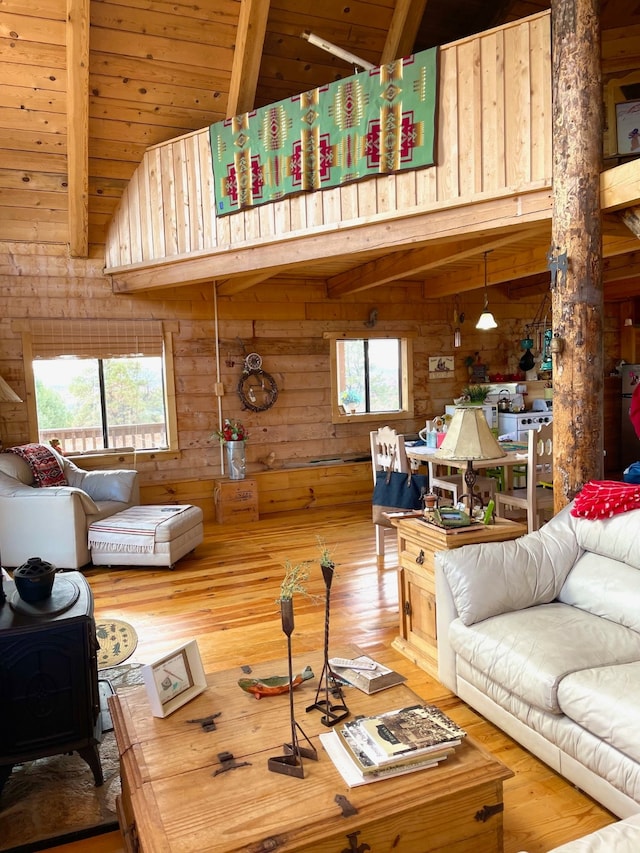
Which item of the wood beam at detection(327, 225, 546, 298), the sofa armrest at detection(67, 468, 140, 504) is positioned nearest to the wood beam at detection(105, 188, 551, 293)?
the wood beam at detection(327, 225, 546, 298)

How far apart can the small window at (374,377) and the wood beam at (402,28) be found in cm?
285

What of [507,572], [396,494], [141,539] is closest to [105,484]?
[141,539]

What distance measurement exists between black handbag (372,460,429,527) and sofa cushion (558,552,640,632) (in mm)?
1775

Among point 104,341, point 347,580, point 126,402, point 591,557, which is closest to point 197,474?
point 126,402

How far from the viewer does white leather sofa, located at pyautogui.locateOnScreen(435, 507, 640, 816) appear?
1.92m

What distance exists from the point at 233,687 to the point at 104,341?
460cm

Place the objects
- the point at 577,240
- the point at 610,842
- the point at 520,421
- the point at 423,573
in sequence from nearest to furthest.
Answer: the point at 610,842 → the point at 423,573 → the point at 577,240 → the point at 520,421

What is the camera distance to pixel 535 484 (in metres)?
4.24

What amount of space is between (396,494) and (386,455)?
428 millimetres

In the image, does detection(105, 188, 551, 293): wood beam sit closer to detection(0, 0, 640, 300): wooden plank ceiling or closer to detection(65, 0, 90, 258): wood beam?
detection(0, 0, 640, 300): wooden plank ceiling

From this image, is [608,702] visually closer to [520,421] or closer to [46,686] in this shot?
[46,686]

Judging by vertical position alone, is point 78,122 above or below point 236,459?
above

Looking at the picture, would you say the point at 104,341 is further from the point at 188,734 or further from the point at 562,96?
the point at 188,734

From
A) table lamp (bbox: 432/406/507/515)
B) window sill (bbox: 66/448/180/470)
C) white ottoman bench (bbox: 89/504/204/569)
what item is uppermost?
table lamp (bbox: 432/406/507/515)
